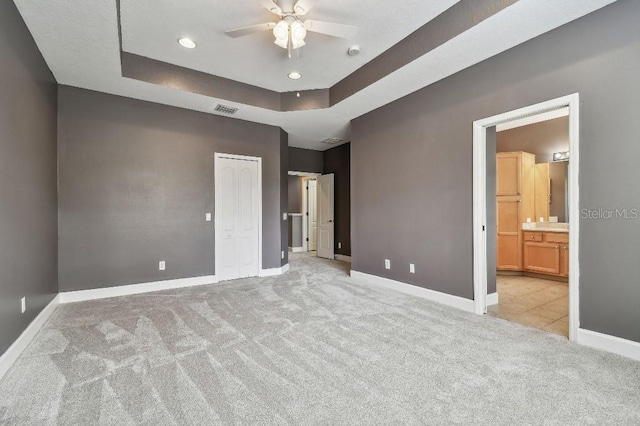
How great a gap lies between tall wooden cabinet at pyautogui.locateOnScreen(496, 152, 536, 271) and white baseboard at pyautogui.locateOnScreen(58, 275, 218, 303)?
16.6ft

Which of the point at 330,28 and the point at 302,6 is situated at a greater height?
the point at 302,6

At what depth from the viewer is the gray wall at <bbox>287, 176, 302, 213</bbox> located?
9219 millimetres

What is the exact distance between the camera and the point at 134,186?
428 centimetres

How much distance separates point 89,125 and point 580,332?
5.97m

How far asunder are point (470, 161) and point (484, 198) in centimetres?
46

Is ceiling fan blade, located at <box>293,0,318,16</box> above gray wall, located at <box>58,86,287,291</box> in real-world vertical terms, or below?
above

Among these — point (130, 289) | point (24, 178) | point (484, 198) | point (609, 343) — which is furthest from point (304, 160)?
point (609, 343)

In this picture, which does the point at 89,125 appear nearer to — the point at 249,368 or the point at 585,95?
the point at 249,368

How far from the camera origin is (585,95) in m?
2.53

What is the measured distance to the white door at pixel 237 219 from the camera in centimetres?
500

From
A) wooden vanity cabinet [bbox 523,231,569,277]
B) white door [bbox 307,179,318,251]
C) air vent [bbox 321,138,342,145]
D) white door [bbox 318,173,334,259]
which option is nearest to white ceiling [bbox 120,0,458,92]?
air vent [bbox 321,138,342,145]

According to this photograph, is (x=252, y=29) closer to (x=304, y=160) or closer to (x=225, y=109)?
(x=225, y=109)

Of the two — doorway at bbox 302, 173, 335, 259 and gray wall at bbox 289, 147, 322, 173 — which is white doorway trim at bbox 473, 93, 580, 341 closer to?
doorway at bbox 302, 173, 335, 259

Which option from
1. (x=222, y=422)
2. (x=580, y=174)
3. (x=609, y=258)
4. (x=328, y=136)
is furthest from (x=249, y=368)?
(x=328, y=136)
